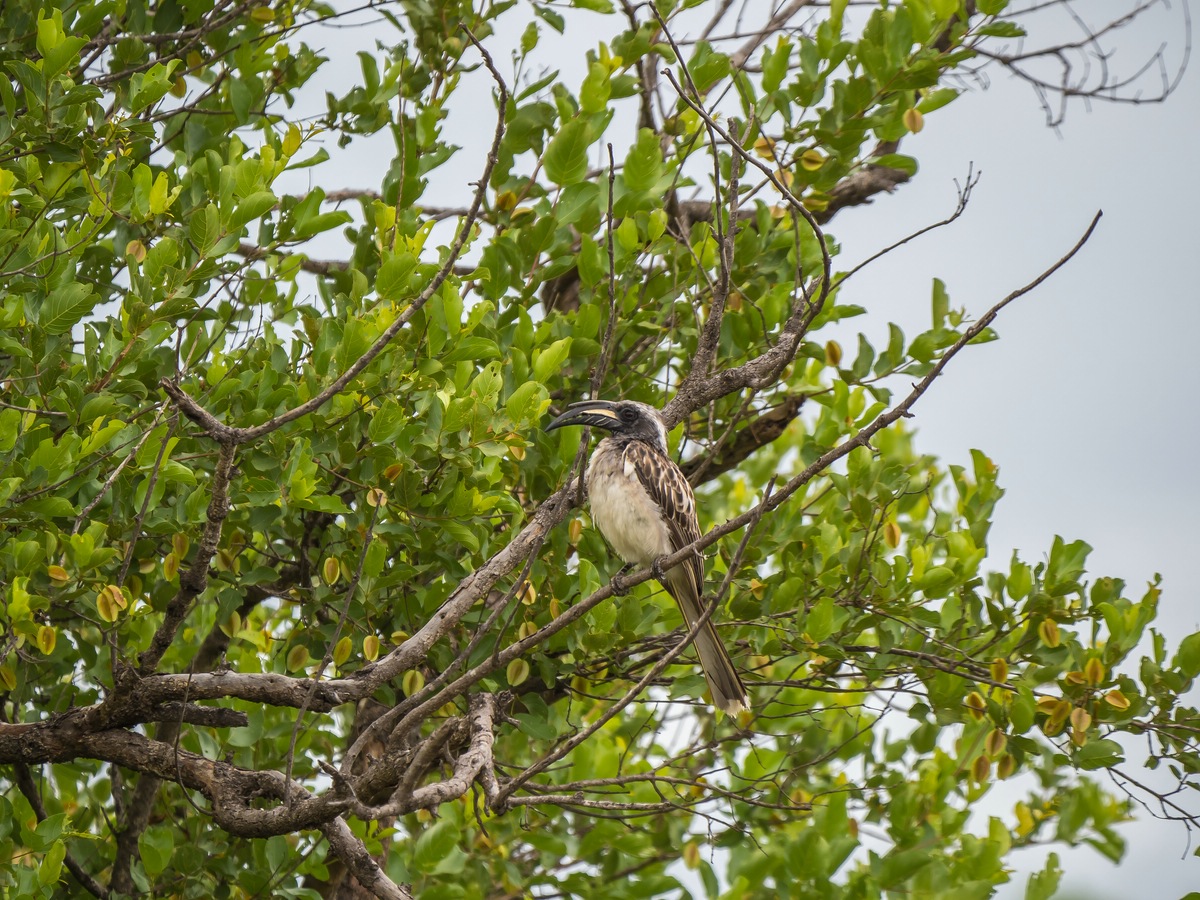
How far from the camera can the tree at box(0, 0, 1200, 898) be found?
3.34 m

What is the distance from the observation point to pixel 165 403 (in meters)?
3.36

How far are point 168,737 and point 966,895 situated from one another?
2.85 metres

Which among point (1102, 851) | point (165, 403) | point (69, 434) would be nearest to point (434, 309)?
point (165, 403)

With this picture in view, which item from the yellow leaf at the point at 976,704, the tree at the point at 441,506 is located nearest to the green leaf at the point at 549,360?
the tree at the point at 441,506

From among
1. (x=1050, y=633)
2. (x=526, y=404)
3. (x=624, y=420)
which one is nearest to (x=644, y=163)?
(x=624, y=420)

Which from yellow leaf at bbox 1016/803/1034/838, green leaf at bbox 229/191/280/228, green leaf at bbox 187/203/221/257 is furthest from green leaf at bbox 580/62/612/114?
yellow leaf at bbox 1016/803/1034/838

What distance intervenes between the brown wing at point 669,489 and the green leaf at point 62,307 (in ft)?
6.81

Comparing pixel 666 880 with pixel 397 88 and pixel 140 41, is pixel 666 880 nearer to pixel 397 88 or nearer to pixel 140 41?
pixel 397 88

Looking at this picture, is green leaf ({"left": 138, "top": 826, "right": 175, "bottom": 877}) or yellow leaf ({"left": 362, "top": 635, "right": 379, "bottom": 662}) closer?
yellow leaf ({"left": 362, "top": 635, "right": 379, "bottom": 662})

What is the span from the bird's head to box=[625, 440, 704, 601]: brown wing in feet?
0.15

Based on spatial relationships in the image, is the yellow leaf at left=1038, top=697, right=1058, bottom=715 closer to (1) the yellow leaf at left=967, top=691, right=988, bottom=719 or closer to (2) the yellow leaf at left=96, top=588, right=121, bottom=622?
(1) the yellow leaf at left=967, top=691, right=988, bottom=719

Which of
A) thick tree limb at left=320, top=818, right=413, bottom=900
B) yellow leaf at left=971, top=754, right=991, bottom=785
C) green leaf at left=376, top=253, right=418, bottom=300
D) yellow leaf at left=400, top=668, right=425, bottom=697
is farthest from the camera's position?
yellow leaf at left=971, top=754, right=991, bottom=785

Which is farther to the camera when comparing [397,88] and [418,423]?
[397,88]

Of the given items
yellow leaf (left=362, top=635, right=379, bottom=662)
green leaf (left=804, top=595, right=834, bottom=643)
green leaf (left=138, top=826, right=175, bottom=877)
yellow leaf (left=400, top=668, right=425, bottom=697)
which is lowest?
green leaf (left=138, top=826, right=175, bottom=877)
